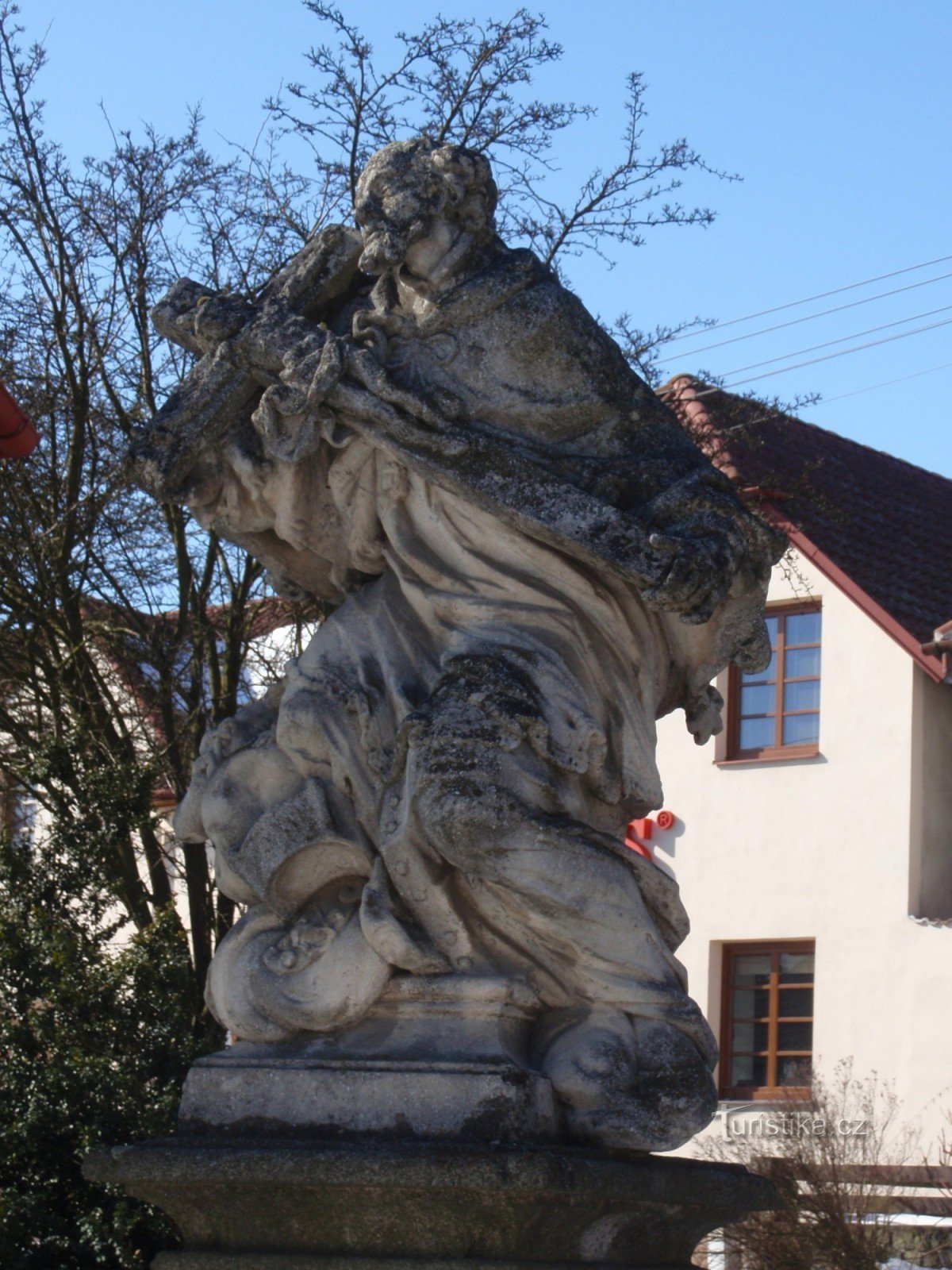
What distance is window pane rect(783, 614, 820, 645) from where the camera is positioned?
19812mm

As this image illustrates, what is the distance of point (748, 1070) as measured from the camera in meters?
19.1

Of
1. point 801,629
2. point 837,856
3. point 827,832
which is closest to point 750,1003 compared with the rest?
point 837,856

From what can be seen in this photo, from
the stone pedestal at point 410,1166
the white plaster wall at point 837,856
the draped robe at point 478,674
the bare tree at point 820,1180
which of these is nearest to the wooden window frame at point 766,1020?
the white plaster wall at point 837,856

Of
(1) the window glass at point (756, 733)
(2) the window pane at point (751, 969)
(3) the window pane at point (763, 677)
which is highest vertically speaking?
(3) the window pane at point (763, 677)

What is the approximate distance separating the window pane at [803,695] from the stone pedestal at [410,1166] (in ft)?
50.5

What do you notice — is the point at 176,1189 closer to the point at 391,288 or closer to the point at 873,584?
the point at 391,288

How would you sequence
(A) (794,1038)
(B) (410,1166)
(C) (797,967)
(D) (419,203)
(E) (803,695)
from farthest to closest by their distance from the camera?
(E) (803,695) → (C) (797,967) → (A) (794,1038) → (D) (419,203) → (B) (410,1166)

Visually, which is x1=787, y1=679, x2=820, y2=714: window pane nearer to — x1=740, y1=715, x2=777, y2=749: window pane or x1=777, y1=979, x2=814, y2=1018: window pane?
x1=740, y1=715, x2=777, y2=749: window pane

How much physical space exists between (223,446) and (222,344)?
0.77 feet

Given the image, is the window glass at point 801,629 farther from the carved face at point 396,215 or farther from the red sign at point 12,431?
the carved face at point 396,215

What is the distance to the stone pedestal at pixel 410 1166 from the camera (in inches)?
160

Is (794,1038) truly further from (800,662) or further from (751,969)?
(800,662)

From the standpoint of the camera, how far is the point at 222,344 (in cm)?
508

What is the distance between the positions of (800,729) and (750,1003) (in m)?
2.46
